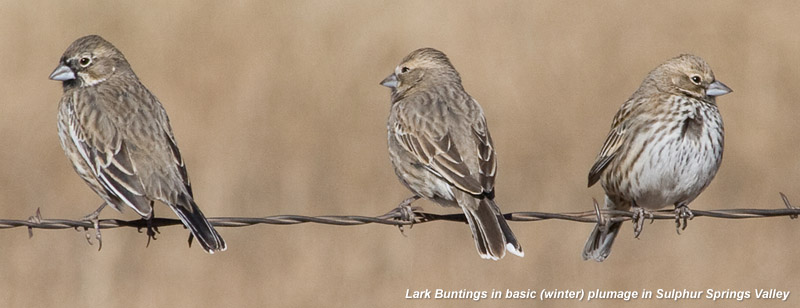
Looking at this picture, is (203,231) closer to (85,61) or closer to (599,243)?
(85,61)

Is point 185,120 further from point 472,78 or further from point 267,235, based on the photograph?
point 472,78

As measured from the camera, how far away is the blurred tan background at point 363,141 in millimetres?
11227

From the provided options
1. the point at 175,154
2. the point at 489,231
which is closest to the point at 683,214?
the point at 489,231

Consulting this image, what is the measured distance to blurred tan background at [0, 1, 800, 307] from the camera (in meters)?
11.2

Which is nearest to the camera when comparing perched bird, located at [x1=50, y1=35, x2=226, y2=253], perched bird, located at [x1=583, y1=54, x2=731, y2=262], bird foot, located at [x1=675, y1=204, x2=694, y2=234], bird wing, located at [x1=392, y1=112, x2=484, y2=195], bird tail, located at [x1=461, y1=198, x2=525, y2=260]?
bird tail, located at [x1=461, y1=198, x2=525, y2=260]

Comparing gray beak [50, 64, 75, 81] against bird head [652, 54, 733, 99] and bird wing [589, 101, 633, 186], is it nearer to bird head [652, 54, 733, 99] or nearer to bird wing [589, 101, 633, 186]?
bird wing [589, 101, 633, 186]

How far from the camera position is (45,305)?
10992mm

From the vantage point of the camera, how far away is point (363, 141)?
40.6 ft

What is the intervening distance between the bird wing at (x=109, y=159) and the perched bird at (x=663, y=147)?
3.00 meters

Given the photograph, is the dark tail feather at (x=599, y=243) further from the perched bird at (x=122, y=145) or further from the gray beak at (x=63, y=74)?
the gray beak at (x=63, y=74)

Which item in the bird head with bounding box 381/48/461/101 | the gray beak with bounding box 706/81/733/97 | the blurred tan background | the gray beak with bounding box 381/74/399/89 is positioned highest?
the gray beak with bounding box 706/81/733/97

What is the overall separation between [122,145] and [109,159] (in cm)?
14

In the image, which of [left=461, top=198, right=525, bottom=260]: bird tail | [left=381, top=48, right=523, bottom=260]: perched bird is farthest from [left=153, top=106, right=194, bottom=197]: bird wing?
[left=461, top=198, right=525, bottom=260]: bird tail

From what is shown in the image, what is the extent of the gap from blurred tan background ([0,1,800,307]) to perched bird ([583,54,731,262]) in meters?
2.08
